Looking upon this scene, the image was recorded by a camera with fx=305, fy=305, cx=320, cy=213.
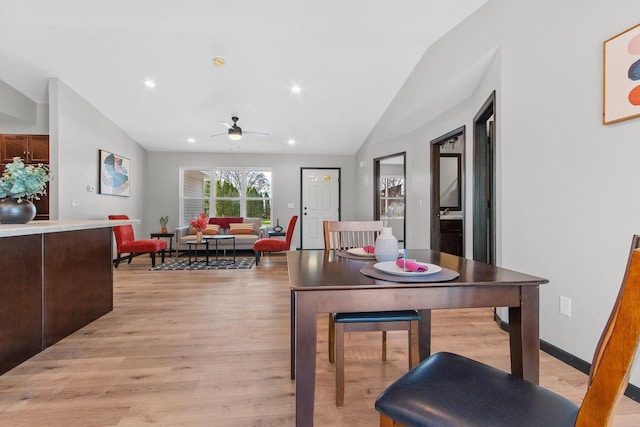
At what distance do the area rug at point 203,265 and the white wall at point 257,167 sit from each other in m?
1.96

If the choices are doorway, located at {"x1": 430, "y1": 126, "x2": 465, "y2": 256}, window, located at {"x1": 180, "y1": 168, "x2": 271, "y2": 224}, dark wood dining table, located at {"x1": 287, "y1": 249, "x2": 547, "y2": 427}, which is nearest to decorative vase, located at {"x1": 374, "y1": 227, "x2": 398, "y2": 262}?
dark wood dining table, located at {"x1": 287, "y1": 249, "x2": 547, "y2": 427}

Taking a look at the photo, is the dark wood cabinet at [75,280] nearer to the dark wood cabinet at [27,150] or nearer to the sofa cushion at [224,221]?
the dark wood cabinet at [27,150]

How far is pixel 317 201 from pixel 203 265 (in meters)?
3.20

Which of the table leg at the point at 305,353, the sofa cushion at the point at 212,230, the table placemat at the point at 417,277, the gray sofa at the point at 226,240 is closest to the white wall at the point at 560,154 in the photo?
the table placemat at the point at 417,277

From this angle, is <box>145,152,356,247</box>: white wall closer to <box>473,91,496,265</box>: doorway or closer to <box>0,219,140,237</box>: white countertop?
<box>473,91,496,265</box>: doorway

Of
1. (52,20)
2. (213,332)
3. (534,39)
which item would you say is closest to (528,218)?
(534,39)

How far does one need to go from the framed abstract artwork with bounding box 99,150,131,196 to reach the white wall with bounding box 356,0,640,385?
17.5ft

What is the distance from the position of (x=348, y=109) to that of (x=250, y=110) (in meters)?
1.58

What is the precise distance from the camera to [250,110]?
192 inches

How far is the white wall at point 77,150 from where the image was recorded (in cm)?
397

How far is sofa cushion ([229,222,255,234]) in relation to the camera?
634 centimetres

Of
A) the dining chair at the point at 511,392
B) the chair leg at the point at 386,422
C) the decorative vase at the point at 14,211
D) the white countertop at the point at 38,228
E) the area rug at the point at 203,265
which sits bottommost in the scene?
the area rug at the point at 203,265

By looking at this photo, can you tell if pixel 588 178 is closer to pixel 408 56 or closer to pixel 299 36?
pixel 408 56

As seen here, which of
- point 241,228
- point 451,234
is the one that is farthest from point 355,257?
point 241,228
